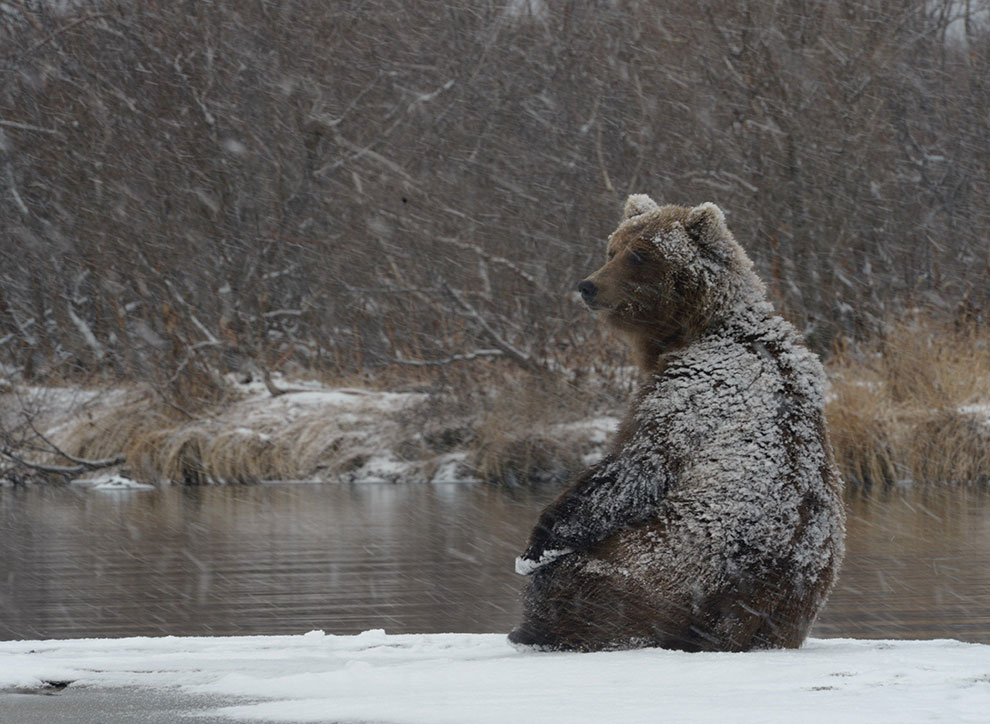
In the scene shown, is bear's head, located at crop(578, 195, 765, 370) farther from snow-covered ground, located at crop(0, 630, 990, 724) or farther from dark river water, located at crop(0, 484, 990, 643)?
dark river water, located at crop(0, 484, 990, 643)

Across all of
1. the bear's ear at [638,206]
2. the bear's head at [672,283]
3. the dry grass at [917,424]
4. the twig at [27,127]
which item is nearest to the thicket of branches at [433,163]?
the twig at [27,127]

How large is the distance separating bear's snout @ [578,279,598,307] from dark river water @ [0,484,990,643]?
258 centimetres

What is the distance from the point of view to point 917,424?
17328 mm

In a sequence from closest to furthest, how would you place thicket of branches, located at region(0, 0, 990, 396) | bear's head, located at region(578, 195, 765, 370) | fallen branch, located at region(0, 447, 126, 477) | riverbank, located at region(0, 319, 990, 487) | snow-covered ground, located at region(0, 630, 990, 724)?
snow-covered ground, located at region(0, 630, 990, 724)
bear's head, located at region(578, 195, 765, 370)
riverbank, located at region(0, 319, 990, 487)
fallen branch, located at region(0, 447, 126, 477)
thicket of branches, located at region(0, 0, 990, 396)

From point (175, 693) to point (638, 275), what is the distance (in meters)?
2.20

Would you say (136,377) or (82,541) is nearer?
(82,541)

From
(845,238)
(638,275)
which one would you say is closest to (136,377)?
(845,238)

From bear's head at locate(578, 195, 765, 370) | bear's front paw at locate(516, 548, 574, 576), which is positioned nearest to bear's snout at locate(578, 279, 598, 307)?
Result: bear's head at locate(578, 195, 765, 370)

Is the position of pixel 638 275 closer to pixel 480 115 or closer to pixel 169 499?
pixel 169 499

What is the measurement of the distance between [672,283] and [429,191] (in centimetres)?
2093

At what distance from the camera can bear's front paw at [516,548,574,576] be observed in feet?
16.0

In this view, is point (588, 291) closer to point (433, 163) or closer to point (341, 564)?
point (341, 564)

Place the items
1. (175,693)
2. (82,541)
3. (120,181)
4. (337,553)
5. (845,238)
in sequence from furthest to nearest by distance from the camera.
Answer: (120,181), (845,238), (82,541), (337,553), (175,693)

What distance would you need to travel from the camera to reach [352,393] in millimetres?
21953
